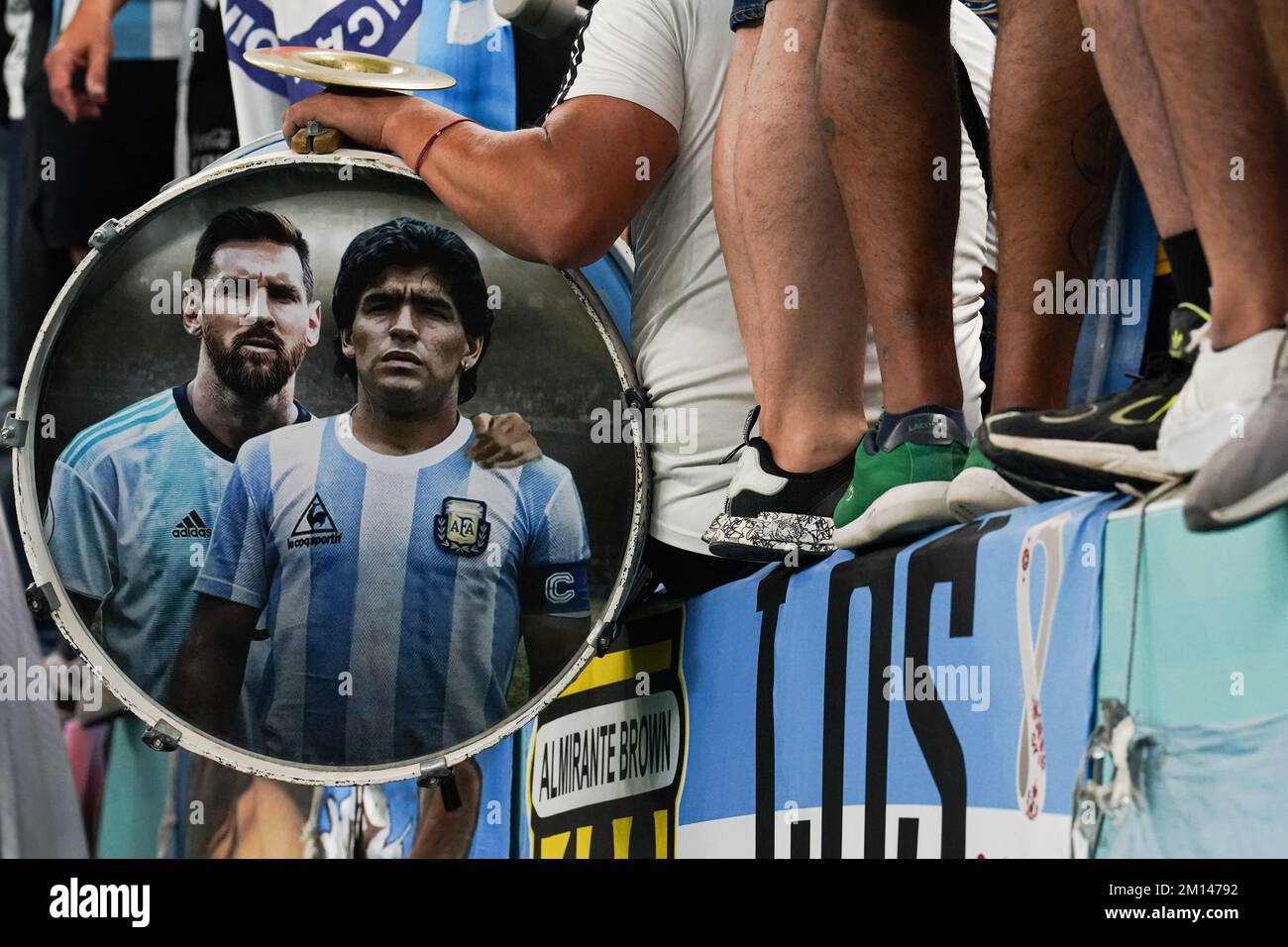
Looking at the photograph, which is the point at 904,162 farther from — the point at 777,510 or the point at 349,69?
the point at 349,69

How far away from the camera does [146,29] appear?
3.30 metres

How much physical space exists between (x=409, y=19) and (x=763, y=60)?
2.38 ft

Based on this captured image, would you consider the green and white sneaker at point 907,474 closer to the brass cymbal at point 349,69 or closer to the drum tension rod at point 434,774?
the drum tension rod at point 434,774

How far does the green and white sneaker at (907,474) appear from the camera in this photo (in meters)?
1.62

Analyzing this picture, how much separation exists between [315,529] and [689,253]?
0.62 metres

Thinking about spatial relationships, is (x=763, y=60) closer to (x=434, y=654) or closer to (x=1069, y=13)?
(x=1069, y=13)

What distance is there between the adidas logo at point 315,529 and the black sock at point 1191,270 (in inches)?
45.9

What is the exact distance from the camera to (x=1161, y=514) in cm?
124

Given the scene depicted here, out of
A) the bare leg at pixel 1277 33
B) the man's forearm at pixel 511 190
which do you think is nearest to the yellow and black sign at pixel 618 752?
the man's forearm at pixel 511 190

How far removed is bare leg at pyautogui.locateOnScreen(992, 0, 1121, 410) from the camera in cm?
157

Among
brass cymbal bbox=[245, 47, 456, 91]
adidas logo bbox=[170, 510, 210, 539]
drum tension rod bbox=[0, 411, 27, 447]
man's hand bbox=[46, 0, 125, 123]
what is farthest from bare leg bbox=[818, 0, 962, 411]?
man's hand bbox=[46, 0, 125, 123]

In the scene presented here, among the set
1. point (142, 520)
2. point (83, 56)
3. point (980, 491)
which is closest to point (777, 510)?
point (980, 491)

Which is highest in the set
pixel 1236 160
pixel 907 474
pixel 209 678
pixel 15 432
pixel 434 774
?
pixel 15 432
